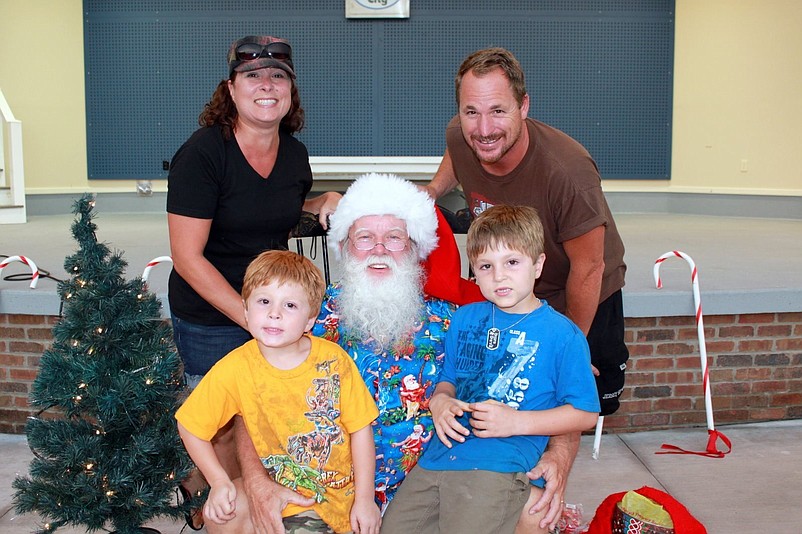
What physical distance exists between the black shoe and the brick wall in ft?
5.02

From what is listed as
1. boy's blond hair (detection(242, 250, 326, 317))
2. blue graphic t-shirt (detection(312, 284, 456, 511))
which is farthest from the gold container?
boy's blond hair (detection(242, 250, 326, 317))

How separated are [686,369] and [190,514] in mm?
2724

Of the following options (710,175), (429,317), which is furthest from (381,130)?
(429,317)

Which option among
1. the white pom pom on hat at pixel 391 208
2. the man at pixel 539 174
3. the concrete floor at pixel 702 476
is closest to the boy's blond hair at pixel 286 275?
the white pom pom on hat at pixel 391 208

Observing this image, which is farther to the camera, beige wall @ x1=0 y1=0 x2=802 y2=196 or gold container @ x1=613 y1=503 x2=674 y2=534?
beige wall @ x1=0 y1=0 x2=802 y2=196

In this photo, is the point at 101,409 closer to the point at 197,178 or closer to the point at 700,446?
the point at 197,178

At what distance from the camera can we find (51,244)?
23.3 ft

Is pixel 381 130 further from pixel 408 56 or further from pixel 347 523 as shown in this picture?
pixel 347 523

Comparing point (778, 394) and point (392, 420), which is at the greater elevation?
point (392, 420)

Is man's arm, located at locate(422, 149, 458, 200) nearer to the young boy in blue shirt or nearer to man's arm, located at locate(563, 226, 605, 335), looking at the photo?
man's arm, located at locate(563, 226, 605, 335)

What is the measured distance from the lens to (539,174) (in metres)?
2.87

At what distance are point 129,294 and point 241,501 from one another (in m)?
0.77

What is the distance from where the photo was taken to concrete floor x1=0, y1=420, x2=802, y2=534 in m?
3.44

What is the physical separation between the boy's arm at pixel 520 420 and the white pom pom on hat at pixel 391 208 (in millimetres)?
641
